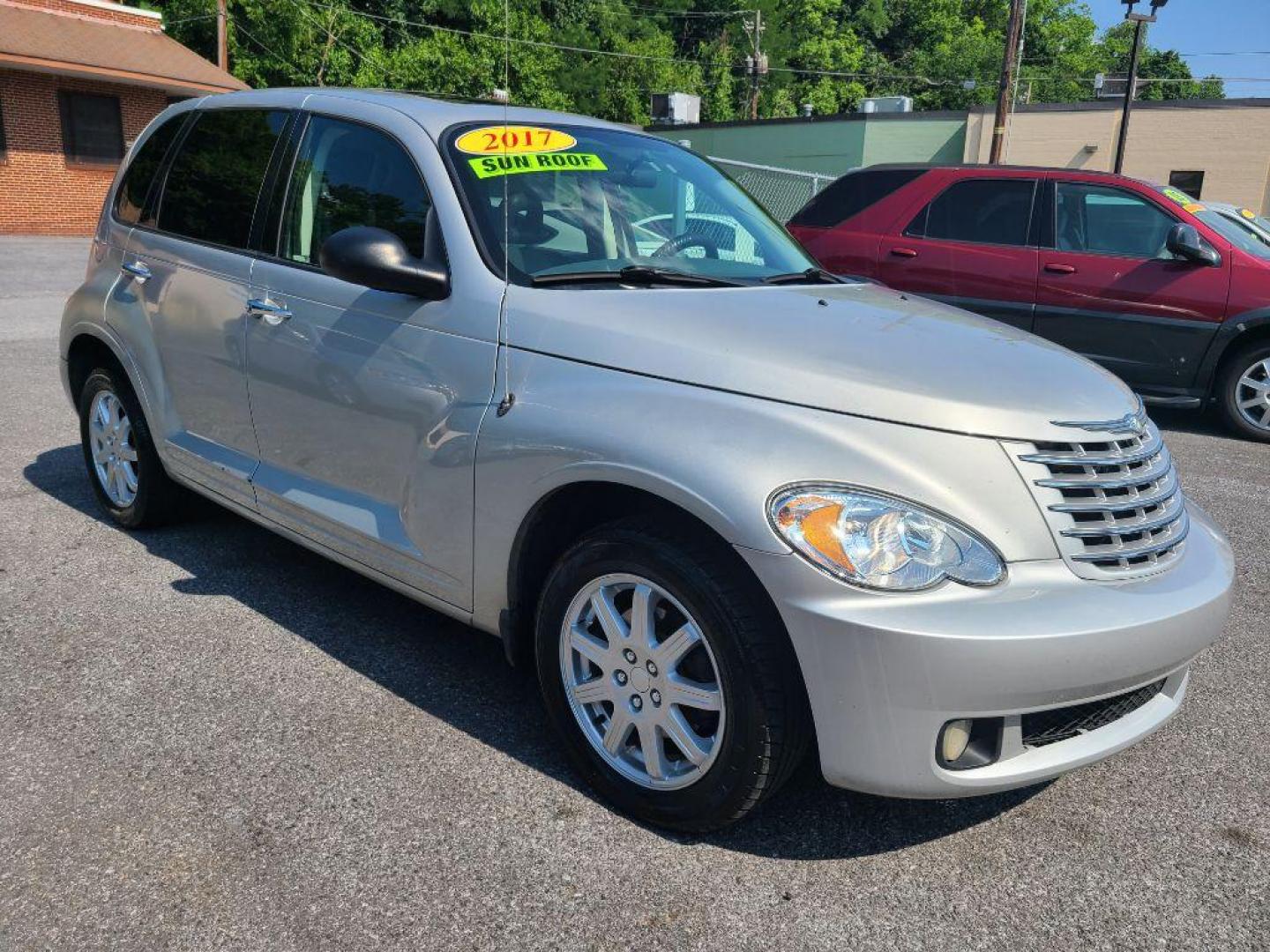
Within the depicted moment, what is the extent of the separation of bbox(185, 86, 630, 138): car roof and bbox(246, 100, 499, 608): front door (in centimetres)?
7

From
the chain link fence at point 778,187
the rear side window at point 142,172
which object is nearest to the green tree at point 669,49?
the chain link fence at point 778,187

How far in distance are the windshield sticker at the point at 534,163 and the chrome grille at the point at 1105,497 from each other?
5.73 feet

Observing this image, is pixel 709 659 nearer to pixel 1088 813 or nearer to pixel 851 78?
pixel 1088 813

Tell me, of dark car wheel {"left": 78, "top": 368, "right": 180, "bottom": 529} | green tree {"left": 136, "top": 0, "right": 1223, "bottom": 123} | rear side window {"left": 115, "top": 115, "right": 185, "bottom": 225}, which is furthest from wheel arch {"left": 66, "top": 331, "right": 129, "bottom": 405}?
green tree {"left": 136, "top": 0, "right": 1223, "bottom": 123}

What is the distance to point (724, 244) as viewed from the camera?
369cm

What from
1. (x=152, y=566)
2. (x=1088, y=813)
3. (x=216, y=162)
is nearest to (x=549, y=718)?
(x=1088, y=813)

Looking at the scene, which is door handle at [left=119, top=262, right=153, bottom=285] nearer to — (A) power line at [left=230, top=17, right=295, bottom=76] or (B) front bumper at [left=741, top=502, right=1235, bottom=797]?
(B) front bumper at [left=741, top=502, right=1235, bottom=797]

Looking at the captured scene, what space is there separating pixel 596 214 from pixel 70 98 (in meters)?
25.8

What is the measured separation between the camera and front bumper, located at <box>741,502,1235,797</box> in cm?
232

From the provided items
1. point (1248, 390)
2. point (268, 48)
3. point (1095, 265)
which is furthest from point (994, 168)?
point (268, 48)

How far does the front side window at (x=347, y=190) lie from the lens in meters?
3.45

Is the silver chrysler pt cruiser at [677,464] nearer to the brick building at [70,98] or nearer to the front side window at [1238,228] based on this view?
the front side window at [1238,228]

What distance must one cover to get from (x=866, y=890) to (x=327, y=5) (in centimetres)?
4239

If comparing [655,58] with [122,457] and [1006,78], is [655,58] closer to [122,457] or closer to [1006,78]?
[1006,78]
